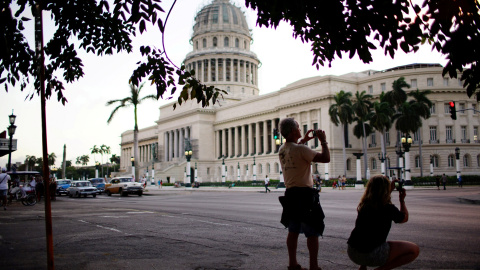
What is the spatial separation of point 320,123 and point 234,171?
86.4 ft

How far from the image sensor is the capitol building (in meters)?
64.2

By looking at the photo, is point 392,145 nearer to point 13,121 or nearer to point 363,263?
point 13,121

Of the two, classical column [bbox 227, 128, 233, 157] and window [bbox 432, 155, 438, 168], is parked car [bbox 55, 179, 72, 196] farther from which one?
classical column [bbox 227, 128, 233, 157]

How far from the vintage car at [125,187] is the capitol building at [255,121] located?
700 inches

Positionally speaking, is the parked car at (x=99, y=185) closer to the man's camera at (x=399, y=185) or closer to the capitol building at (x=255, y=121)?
the capitol building at (x=255, y=121)

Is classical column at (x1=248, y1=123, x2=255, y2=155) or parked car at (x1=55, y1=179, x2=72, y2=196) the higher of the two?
classical column at (x1=248, y1=123, x2=255, y2=155)

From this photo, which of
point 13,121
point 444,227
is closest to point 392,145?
point 13,121

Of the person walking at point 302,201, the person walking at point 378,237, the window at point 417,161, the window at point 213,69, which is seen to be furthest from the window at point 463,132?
the person walking at point 378,237

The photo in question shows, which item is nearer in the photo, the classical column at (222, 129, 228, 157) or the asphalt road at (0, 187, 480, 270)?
the asphalt road at (0, 187, 480, 270)

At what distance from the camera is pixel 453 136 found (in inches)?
2525

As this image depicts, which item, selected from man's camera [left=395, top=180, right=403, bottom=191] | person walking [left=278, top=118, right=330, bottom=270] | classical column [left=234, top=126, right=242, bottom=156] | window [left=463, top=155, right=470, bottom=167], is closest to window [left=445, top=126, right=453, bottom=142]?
window [left=463, top=155, right=470, bottom=167]

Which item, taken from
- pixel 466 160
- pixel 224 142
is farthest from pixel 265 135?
pixel 466 160

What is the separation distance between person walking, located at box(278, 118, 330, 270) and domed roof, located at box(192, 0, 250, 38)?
359 ft

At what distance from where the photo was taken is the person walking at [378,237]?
466cm
